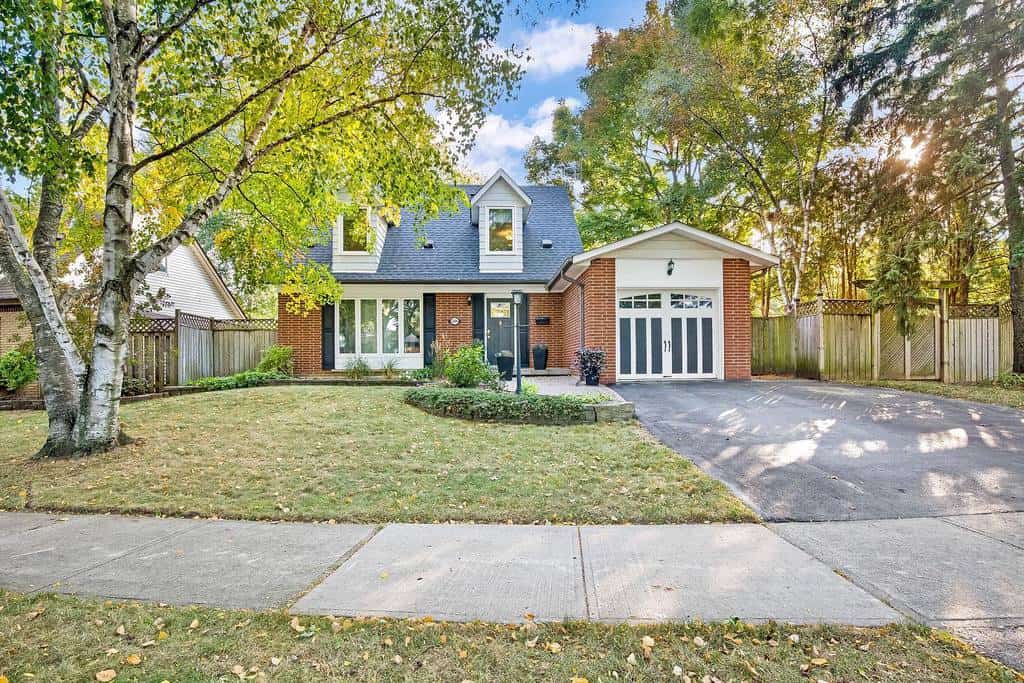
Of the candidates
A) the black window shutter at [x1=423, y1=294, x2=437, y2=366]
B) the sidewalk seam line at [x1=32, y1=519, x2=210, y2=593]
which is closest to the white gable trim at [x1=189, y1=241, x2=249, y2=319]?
the black window shutter at [x1=423, y1=294, x2=437, y2=366]

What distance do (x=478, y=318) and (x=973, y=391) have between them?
12.0 m

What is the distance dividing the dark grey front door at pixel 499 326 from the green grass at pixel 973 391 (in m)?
9.27

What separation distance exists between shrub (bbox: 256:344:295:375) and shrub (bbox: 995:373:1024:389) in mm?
17898

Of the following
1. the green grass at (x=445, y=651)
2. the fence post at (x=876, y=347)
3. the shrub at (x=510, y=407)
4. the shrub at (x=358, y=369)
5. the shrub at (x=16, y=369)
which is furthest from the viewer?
the shrub at (x=358, y=369)

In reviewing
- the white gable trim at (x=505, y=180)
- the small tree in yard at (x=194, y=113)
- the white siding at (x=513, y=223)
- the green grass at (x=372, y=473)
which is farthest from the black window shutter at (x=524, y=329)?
the green grass at (x=372, y=473)

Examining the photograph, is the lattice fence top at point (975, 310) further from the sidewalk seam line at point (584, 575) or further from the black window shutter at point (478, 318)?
the sidewalk seam line at point (584, 575)

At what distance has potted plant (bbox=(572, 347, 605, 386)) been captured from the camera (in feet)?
37.9

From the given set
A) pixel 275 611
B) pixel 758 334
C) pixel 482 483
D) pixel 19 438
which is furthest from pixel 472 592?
pixel 758 334

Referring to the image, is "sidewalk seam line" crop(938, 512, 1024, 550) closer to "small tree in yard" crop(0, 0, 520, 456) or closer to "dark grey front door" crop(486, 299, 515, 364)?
"small tree in yard" crop(0, 0, 520, 456)

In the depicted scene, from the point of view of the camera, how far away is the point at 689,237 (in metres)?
12.2

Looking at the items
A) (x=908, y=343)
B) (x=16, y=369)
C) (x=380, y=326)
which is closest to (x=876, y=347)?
(x=908, y=343)

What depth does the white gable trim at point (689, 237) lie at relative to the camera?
11875 mm

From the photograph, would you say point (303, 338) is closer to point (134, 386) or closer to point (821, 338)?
point (134, 386)

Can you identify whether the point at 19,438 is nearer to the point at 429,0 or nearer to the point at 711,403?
the point at 429,0
